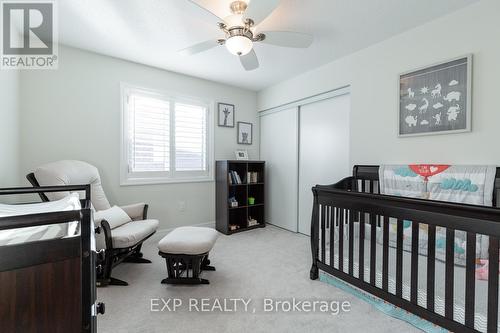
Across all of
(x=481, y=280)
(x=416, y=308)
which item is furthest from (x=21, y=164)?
(x=481, y=280)

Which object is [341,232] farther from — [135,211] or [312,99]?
[135,211]

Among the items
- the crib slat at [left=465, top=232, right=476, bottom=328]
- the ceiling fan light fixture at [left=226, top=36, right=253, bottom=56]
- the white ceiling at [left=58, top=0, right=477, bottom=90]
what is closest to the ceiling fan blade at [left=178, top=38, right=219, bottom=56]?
the white ceiling at [left=58, top=0, right=477, bottom=90]

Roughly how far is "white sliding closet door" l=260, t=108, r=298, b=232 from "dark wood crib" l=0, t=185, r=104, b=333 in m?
2.93

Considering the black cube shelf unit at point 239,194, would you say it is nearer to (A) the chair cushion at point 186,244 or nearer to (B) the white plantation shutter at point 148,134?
(B) the white plantation shutter at point 148,134

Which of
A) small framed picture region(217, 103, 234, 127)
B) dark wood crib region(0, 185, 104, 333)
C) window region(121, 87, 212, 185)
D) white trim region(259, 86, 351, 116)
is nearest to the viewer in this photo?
dark wood crib region(0, 185, 104, 333)

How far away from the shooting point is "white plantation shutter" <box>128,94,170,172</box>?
2937mm

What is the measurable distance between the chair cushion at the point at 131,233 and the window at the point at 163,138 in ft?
2.79

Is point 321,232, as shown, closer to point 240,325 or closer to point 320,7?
point 240,325

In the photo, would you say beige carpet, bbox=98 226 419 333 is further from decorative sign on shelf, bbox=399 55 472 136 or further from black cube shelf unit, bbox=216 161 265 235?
decorative sign on shelf, bbox=399 55 472 136

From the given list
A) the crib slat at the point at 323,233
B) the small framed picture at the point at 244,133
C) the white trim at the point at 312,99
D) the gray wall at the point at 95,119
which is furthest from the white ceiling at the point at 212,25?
the crib slat at the point at 323,233

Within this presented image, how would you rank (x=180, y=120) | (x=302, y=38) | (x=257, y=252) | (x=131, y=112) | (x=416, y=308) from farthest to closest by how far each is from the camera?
1. (x=180, y=120)
2. (x=131, y=112)
3. (x=257, y=252)
4. (x=302, y=38)
5. (x=416, y=308)

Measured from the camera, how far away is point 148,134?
304 cm

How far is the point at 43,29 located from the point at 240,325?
120 inches

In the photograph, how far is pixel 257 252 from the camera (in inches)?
105
